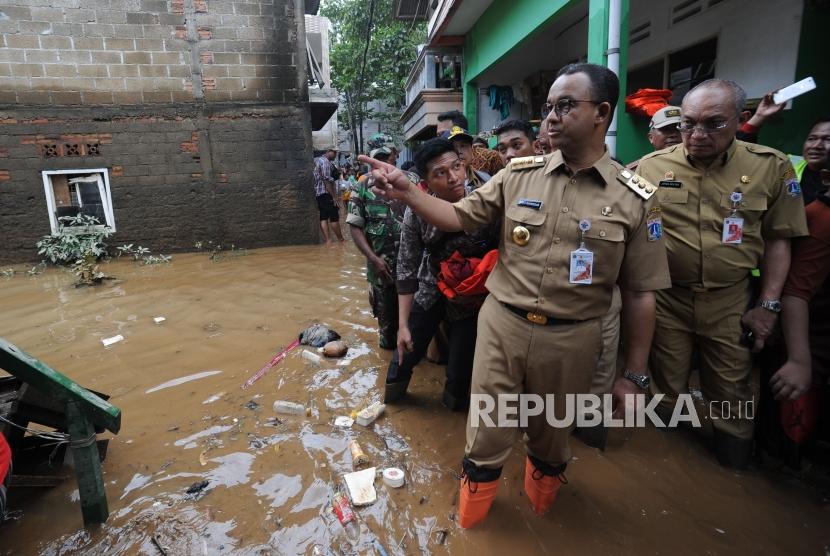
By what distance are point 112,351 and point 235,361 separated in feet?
3.81

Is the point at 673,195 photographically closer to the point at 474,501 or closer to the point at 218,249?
the point at 474,501

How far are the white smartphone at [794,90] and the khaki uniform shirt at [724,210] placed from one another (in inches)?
14.5

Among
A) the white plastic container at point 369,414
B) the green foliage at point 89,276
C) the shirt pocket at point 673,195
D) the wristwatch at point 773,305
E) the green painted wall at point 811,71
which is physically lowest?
the white plastic container at point 369,414

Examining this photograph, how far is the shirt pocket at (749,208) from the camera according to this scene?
2.22 m

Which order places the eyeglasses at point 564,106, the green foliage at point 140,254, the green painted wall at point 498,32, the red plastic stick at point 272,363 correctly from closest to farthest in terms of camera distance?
the eyeglasses at point 564,106
the red plastic stick at point 272,363
the green painted wall at point 498,32
the green foliage at point 140,254

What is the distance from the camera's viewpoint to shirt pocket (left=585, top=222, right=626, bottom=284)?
1.71m

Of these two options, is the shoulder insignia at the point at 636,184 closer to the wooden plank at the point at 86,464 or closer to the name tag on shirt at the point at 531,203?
the name tag on shirt at the point at 531,203

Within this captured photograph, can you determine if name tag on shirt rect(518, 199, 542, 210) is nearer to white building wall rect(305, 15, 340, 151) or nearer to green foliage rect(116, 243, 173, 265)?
green foliage rect(116, 243, 173, 265)

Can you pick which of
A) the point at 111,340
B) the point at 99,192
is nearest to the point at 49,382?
the point at 111,340

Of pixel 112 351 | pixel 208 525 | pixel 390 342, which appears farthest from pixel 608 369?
pixel 112 351

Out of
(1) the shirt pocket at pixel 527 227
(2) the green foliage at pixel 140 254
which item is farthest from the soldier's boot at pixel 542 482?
(2) the green foliage at pixel 140 254

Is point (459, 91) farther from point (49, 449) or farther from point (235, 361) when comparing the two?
point (49, 449)

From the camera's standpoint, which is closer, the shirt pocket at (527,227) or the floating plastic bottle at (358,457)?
the shirt pocket at (527,227)

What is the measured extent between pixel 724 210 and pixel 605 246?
0.97 meters
